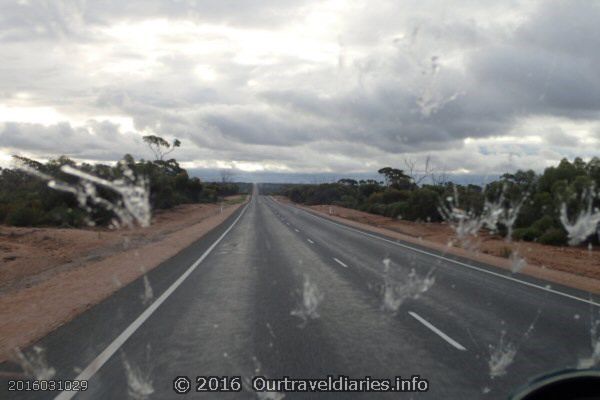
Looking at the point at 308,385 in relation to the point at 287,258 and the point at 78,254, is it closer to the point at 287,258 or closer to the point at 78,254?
the point at 287,258

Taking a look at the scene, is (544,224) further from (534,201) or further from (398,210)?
(398,210)

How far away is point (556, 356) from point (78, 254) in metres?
19.3

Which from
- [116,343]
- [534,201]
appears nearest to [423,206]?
[534,201]

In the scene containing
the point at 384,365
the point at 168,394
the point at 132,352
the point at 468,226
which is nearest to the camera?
the point at 168,394

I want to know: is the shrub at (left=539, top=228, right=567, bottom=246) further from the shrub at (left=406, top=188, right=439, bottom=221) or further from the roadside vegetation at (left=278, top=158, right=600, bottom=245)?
the shrub at (left=406, top=188, right=439, bottom=221)

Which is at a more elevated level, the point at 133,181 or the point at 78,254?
the point at 133,181

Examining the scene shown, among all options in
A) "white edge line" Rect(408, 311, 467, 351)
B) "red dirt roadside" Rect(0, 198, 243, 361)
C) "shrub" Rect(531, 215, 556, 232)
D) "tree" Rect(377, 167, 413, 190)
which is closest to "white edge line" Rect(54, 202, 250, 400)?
"red dirt roadside" Rect(0, 198, 243, 361)

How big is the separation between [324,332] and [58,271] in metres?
11.9

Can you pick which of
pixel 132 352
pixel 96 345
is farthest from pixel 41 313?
pixel 132 352

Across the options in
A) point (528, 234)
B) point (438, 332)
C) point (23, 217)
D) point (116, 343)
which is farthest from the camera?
point (23, 217)

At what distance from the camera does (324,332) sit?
8086mm

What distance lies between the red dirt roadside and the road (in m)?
0.60

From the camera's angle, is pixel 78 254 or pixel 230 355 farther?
pixel 78 254

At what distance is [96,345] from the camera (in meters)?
7.26
